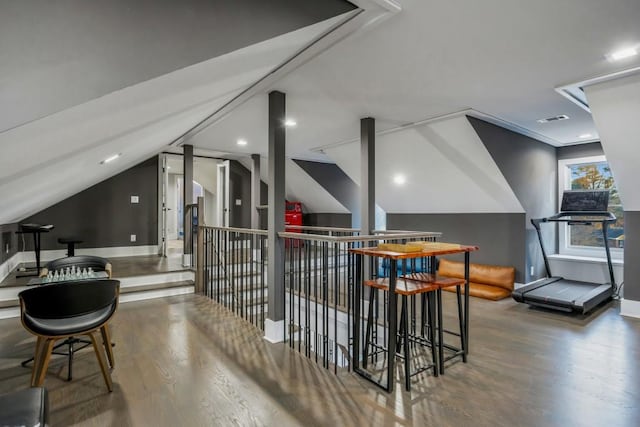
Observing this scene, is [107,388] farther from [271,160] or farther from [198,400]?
[271,160]

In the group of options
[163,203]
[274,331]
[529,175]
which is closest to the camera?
[274,331]

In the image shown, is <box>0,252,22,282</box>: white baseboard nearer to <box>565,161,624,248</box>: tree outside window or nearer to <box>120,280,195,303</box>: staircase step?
<box>120,280,195,303</box>: staircase step

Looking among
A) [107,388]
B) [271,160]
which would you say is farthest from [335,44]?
[107,388]

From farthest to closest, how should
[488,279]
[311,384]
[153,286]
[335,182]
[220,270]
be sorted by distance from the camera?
[335,182], [488,279], [153,286], [220,270], [311,384]

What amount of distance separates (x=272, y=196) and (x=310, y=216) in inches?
209

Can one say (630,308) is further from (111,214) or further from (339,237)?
(111,214)

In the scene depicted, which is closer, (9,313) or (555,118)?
(9,313)

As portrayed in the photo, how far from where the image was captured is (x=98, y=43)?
3.77 feet

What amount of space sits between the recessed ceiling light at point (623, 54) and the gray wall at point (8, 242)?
7.08 metres

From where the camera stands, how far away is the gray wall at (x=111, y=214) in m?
6.00

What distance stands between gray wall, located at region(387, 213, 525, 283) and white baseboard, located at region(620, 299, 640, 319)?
3.99 feet

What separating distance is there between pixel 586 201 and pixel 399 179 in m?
2.80

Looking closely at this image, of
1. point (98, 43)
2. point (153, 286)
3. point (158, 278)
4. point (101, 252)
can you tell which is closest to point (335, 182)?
point (158, 278)

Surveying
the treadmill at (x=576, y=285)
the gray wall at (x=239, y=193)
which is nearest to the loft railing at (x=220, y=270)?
the gray wall at (x=239, y=193)
